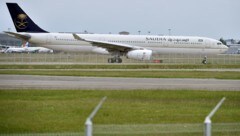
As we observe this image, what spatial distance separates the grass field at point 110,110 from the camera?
13.6m

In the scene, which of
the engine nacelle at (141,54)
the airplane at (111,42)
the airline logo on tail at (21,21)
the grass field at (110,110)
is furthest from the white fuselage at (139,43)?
the grass field at (110,110)

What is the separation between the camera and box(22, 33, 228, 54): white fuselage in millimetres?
57406

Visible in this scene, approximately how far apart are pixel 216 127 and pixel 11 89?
1358cm

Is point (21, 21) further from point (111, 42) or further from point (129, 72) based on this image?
point (129, 72)

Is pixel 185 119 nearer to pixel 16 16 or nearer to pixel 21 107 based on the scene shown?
pixel 21 107

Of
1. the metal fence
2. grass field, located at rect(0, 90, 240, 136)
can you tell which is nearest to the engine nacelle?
the metal fence

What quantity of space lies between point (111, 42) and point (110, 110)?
40195 millimetres

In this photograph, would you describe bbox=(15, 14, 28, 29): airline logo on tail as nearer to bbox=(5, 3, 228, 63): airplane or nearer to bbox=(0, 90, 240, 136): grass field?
bbox=(5, 3, 228, 63): airplane

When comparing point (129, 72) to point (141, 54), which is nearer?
point (129, 72)

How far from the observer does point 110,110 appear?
672 inches

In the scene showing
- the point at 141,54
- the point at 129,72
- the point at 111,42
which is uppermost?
the point at 111,42

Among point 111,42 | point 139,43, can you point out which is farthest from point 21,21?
point 139,43

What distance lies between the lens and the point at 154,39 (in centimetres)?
5844

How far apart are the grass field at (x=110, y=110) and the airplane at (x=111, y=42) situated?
32.7 meters
